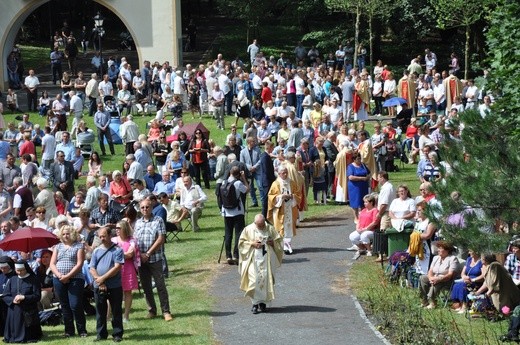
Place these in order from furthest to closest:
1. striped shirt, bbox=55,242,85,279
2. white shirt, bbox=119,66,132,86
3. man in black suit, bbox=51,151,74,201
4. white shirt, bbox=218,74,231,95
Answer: white shirt, bbox=119,66,132,86 → white shirt, bbox=218,74,231,95 → man in black suit, bbox=51,151,74,201 → striped shirt, bbox=55,242,85,279

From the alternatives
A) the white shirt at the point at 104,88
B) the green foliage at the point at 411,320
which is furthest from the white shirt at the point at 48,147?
the green foliage at the point at 411,320

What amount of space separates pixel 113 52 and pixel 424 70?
14.9 m

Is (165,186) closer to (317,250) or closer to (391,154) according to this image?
(317,250)

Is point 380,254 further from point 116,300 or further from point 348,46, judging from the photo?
point 348,46

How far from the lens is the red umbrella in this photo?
18797 millimetres

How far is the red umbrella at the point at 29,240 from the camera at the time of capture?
61.7ft

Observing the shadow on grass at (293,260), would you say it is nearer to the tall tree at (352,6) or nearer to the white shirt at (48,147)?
the white shirt at (48,147)

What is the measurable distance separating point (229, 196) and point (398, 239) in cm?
316

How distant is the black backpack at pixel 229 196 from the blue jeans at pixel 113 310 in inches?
173

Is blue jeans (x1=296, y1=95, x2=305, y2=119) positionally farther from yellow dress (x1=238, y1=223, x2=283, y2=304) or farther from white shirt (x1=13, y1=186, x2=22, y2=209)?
yellow dress (x1=238, y1=223, x2=283, y2=304)

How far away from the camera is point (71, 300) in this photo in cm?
1762

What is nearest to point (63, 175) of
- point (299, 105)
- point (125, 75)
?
point (299, 105)

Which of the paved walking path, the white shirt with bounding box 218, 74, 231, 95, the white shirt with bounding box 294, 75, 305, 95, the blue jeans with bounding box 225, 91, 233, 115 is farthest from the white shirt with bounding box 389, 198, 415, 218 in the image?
the blue jeans with bounding box 225, 91, 233, 115

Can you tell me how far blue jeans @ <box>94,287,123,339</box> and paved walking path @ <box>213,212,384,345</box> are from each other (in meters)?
1.49
